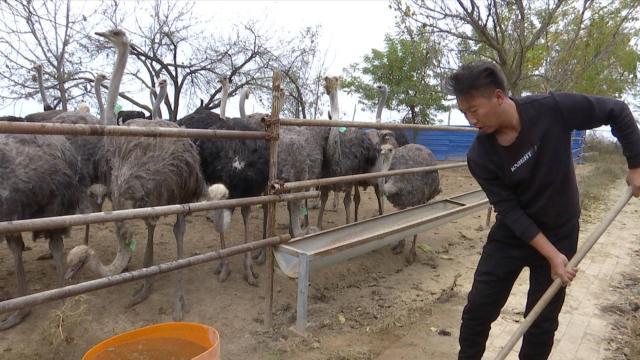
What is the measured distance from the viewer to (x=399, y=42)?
14.7 meters

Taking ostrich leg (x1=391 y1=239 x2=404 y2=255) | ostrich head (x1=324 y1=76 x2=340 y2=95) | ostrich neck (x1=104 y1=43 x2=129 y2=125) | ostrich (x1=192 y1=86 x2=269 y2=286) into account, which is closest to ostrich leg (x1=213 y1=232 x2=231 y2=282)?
ostrich (x1=192 y1=86 x2=269 y2=286)

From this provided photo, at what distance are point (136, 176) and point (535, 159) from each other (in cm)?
265

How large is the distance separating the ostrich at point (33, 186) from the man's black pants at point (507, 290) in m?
2.97

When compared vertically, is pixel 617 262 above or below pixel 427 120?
below

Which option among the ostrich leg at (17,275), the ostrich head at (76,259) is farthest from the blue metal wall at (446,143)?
the ostrich head at (76,259)

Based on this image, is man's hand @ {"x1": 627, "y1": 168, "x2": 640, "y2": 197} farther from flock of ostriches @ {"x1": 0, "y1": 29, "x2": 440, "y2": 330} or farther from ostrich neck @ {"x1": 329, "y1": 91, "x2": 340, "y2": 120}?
ostrich neck @ {"x1": 329, "y1": 91, "x2": 340, "y2": 120}

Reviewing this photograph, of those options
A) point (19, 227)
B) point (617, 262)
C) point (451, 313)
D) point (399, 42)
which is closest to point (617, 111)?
point (451, 313)

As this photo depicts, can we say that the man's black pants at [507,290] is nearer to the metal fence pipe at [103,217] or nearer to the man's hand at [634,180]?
the man's hand at [634,180]

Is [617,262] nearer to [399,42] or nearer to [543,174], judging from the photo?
[543,174]

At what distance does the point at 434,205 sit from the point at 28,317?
3936 mm

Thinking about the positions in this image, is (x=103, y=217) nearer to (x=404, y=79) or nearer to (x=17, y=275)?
(x=17, y=275)

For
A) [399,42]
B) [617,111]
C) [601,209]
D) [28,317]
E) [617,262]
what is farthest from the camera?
[399,42]

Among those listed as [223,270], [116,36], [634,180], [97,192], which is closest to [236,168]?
[223,270]

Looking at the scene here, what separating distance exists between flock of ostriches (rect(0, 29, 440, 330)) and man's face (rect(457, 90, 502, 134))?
6.63 feet
